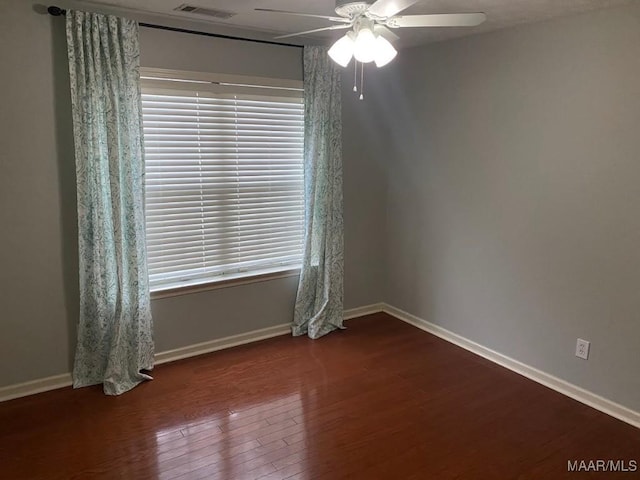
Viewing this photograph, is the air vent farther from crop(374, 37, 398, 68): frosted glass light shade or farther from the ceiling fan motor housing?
crop(374, 37, 398, 68): frosted glass light shade

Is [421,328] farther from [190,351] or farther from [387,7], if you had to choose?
[387,7]

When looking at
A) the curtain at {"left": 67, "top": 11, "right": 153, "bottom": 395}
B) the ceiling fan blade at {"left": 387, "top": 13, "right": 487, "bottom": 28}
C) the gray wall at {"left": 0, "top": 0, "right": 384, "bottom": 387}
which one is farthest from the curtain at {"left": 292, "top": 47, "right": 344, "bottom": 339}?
the ceiling fan blade at {"left": 387, "top": 13, "right": 487, "bottom": 28}

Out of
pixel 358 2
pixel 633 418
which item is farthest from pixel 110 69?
pixel 633 418

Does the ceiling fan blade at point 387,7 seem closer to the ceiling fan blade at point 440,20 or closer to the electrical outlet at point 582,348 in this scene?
the ceiling fan blade at point 440,20

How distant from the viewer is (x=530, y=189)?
3150mm

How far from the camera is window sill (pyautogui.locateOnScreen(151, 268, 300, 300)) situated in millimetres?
3408

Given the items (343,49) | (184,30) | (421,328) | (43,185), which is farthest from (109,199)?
(421,328)

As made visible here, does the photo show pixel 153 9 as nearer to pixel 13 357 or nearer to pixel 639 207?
pixel 13 357

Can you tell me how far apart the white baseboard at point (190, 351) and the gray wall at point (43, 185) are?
0.16ft

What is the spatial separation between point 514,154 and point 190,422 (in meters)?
2.62

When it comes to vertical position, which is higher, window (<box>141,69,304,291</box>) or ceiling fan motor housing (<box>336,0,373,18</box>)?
ceiling fan motor housing (<box>336,0,373,18</box>)

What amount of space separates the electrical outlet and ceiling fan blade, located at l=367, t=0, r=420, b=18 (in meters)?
2.24

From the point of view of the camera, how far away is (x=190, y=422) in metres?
2.76

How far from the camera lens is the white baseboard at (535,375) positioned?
2807 mm
